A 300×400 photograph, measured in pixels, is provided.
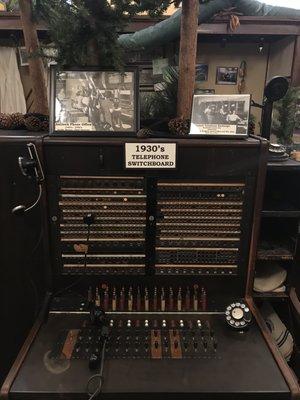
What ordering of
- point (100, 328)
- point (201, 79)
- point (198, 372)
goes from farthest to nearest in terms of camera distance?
point (201, 79), point (100, 328), point (198, 372)

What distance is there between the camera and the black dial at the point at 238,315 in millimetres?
955

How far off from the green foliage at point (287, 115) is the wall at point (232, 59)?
1.45ft

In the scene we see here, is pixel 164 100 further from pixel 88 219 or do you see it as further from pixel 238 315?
pixel 238 315

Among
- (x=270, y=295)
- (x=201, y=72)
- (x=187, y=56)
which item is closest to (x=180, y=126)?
(x=187, y=56)

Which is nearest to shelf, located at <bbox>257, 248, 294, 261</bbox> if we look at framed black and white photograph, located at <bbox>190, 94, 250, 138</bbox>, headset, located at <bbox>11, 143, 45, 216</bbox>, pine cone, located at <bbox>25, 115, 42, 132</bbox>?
framed black and white photograph, located at <bbox>190, 94, 250, 138</bbox>

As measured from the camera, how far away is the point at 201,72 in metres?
1.95

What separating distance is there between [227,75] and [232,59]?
0.35ft

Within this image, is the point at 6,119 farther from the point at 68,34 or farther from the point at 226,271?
the point at 226,271

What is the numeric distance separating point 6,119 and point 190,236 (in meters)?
0.82

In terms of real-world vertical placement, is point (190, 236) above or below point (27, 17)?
below

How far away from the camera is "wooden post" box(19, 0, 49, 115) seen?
1054 mm

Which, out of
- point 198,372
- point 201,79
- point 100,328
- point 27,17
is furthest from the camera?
point 201,79

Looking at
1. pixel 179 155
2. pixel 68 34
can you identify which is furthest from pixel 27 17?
pixel 179 155

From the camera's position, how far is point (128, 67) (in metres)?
0.96
